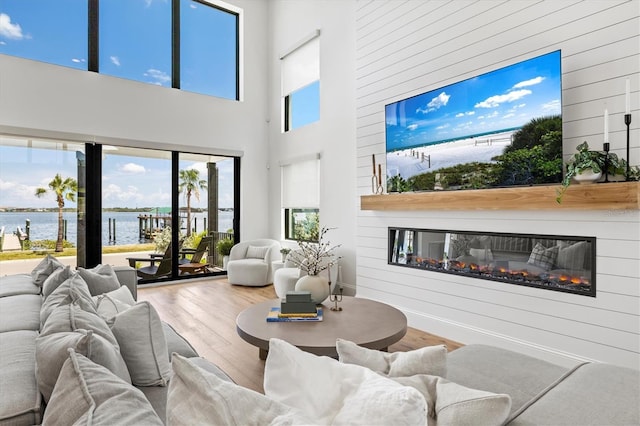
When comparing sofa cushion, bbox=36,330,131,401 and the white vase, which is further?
the white vase

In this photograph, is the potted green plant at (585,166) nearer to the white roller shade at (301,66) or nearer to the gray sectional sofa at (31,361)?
the gray sectional sofa at (31,361)

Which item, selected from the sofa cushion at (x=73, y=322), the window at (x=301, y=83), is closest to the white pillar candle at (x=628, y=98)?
the sofa cushion at (x=73, y=322)

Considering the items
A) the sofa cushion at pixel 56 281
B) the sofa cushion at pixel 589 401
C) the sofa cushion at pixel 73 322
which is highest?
the sofa cushion at pixel 73 322

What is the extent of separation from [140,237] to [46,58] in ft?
8.85

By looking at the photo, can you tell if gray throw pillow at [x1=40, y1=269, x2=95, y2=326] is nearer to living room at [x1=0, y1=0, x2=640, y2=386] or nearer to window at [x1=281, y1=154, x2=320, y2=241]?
living room at [x1=0, y1=0, x2=640, y2=386]

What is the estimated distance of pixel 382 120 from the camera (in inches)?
160

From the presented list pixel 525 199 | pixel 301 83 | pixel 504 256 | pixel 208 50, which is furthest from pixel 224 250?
pixel 525 199

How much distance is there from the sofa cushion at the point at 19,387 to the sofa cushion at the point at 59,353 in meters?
0.05

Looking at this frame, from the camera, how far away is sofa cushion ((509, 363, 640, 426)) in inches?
39.2

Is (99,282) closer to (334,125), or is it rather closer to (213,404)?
(213,404)

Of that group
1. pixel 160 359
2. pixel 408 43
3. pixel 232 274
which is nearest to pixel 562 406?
pixel 160 359

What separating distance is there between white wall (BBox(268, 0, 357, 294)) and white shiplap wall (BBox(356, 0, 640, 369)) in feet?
1.46

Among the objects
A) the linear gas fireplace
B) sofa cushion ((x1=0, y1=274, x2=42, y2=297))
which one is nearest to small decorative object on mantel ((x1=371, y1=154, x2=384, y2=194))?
the linear gas fireplace

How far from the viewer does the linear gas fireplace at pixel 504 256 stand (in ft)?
8.30
